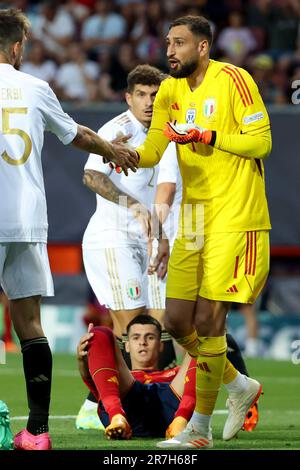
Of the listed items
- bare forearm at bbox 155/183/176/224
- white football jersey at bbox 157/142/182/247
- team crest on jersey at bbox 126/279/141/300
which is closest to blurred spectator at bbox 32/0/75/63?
white football jersey at bbox 157/142/182/247

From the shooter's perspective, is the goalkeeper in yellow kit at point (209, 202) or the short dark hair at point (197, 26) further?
the short dark hair at point (197, 26)

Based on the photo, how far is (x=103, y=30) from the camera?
1772 centimetres

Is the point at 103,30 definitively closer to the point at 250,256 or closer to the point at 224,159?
the point at 224,159

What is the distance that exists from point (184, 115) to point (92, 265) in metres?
2.16

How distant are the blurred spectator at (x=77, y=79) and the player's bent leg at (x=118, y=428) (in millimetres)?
9753

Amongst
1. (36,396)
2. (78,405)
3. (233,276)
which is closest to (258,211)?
(233,276)

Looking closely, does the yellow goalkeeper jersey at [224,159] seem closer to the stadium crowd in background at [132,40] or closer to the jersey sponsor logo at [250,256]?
the jersey sponsor logo at [250,256]

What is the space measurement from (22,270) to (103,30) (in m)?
11.7

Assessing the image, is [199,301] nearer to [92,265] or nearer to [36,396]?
[36,396]

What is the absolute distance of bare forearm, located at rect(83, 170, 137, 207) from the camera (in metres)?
8.71

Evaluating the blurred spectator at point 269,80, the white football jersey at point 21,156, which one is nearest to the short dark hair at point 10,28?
the white football jersey at point 21,156

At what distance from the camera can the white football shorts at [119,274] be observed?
876 cm

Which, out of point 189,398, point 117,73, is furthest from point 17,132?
point 117,73

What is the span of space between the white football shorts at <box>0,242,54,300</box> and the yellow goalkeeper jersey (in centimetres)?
105
